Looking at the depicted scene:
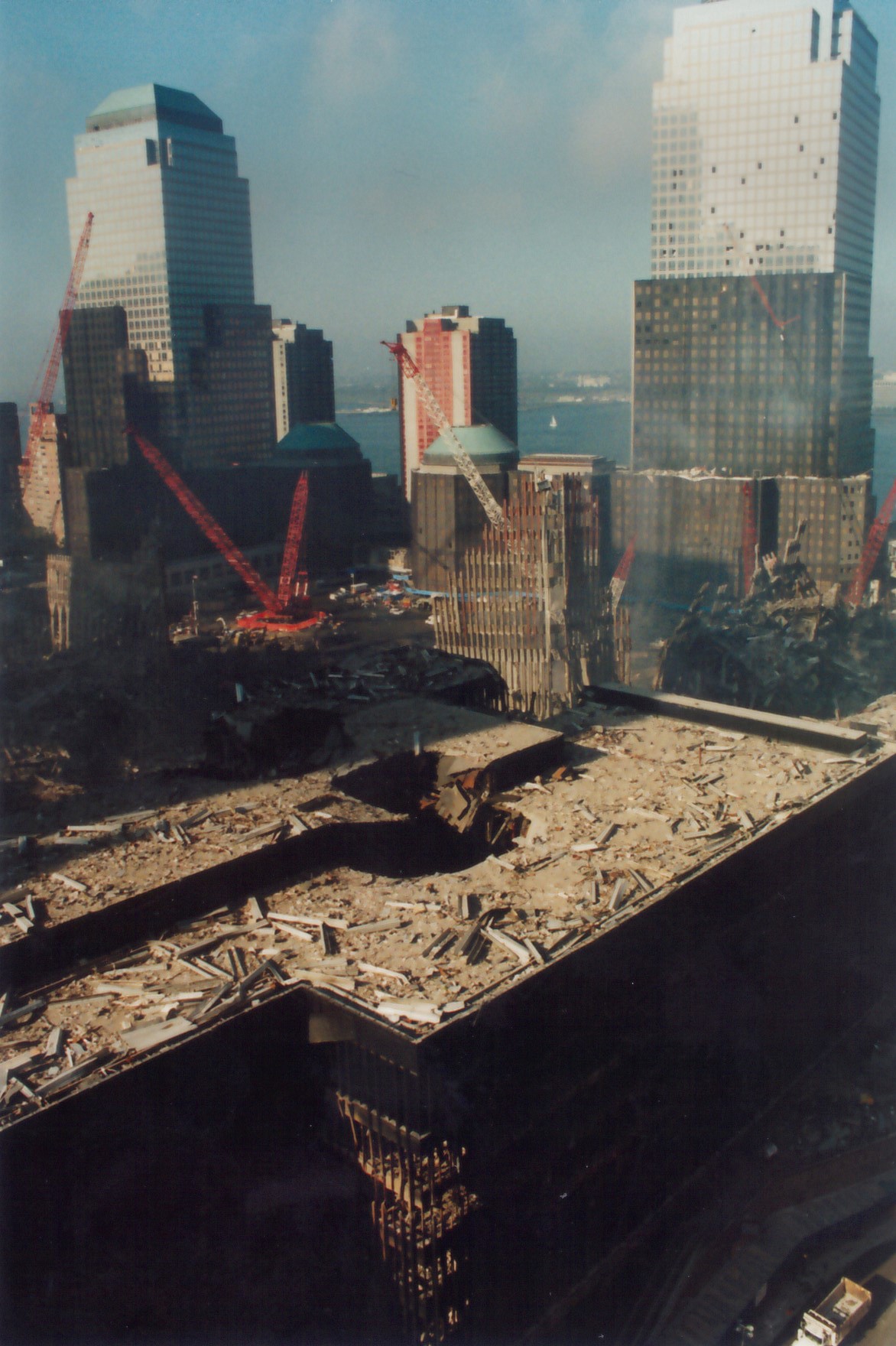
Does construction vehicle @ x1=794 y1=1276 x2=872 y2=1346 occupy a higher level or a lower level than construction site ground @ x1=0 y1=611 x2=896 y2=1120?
lower

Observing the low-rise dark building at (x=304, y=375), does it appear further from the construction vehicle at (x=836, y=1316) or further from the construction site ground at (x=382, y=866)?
the construction vehicle at (x=836, y=1316)

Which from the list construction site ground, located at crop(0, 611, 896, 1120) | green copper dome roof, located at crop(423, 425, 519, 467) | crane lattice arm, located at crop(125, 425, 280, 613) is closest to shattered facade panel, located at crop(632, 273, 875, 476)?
green copper dome roof, located at crop(423, 425, 519, 467)

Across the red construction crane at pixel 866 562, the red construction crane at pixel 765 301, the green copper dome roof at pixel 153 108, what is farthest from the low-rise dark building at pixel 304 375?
the red construction crane at pixel 866 562

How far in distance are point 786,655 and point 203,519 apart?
49450mm

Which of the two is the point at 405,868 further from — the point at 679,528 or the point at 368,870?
the point at 679,528

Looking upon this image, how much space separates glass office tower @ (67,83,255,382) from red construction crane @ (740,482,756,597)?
52310 mm

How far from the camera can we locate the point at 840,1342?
18.1 m

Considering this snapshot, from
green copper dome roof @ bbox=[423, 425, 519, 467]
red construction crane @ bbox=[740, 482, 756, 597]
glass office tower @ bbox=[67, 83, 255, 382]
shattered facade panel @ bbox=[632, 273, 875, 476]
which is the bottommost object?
red construction crane @ bbox=[740, 482, 756, 597]

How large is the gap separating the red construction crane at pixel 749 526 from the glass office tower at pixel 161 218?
2059 inches

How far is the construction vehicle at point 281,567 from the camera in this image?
241ft

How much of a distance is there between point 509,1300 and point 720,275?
88729 millimetres

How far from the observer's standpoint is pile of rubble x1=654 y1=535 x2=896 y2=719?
5100cm

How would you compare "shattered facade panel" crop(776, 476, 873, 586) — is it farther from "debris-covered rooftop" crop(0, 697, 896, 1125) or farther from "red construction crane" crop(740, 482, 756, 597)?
"debris-covered rooftop" crop(0, 697, 896, 1125)

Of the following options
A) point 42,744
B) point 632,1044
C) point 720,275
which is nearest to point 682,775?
point 632,1044
